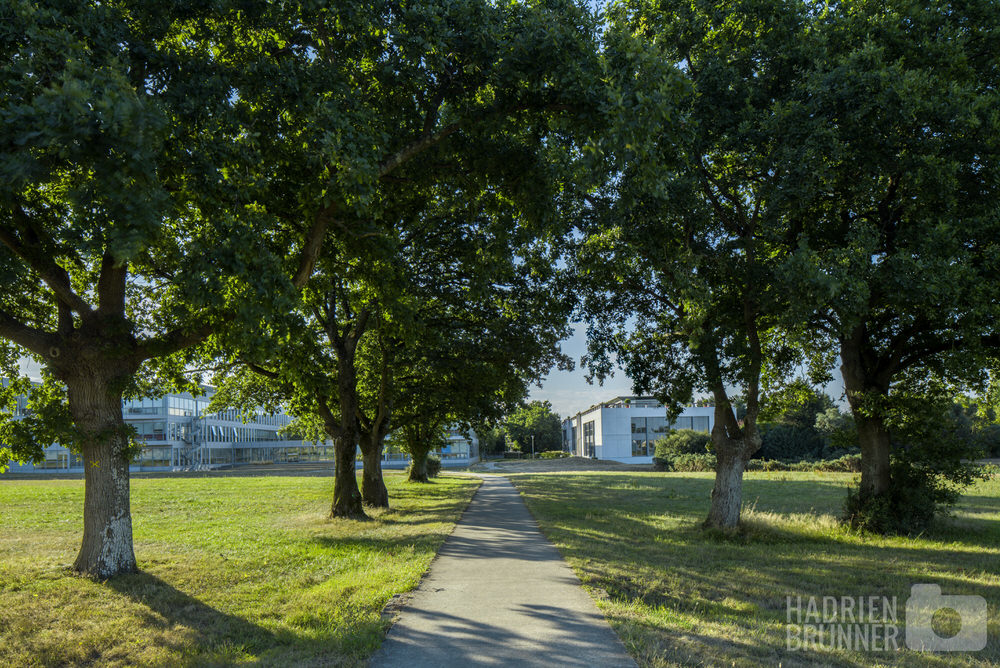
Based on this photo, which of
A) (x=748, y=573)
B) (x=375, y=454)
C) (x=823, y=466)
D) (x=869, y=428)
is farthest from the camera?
(x=823, y=466)

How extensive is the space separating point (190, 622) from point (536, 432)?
4520 inches

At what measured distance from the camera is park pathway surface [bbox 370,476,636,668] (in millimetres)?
5453

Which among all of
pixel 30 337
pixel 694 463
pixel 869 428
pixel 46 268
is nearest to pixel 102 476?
pixel 30 337

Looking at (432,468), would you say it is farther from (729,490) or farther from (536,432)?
(536,432)

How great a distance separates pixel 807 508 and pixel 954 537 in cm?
696

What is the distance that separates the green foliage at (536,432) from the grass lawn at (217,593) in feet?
320

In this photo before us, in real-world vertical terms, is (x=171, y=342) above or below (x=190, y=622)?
above

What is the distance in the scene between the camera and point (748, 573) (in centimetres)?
1002

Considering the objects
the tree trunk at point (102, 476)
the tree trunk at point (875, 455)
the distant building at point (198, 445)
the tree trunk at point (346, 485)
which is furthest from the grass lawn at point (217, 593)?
the distant building at point (198, 445)

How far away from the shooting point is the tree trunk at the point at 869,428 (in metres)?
15.1

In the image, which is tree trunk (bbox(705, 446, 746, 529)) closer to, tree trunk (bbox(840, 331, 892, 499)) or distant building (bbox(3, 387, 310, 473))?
tree trunk (bbox(840, 331, 892, 499))

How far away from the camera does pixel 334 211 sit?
10.2 metres

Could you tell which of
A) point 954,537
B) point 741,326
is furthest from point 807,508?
point 741,326

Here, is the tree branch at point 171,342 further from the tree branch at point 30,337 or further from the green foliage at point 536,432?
the green foliage at point 536,432
